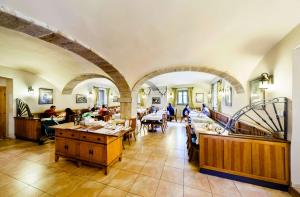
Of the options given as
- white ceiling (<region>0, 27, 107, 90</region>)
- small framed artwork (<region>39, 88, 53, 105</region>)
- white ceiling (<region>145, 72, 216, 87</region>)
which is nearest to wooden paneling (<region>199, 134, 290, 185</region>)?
white ceiling (<region>0, 27, 107, 90</region>)

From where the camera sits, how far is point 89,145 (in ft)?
9.07

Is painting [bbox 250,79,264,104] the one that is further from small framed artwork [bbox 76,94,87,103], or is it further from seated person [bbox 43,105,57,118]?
small framed artwork [bbox 76,94,87,103]

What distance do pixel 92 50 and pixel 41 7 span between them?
121 centimetres

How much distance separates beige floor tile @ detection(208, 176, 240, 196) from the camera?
2.16 meters

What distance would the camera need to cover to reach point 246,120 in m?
3.95

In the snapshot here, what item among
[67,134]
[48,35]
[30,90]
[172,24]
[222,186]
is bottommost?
[222,186]

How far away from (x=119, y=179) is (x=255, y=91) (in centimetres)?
400

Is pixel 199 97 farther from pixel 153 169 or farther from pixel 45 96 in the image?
pixel 45 96

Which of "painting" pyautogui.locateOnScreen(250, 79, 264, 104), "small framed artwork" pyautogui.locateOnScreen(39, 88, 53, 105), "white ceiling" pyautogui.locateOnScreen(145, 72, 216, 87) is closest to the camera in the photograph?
A: "painting" pyautogui.locateOnScreen(250, 79, 264, 104)

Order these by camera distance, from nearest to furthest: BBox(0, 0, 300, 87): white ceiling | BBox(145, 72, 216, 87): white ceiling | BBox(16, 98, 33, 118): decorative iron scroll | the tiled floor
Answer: BBox(0, 0, 300, 87): white ceiling < the tiled floor < BBox(16, 98, 33, 118): decorative iron scroll < BBox(145, 72, 216, 87): white ceiling

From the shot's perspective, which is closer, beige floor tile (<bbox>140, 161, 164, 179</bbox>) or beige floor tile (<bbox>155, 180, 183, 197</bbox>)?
beige floor tile (<bbox>155, 180, 183, 197</bbox>)

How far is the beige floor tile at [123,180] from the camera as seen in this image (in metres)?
2.28

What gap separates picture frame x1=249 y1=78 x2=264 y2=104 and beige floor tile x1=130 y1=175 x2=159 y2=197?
3199 mm

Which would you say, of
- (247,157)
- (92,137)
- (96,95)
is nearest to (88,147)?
(92,137)
